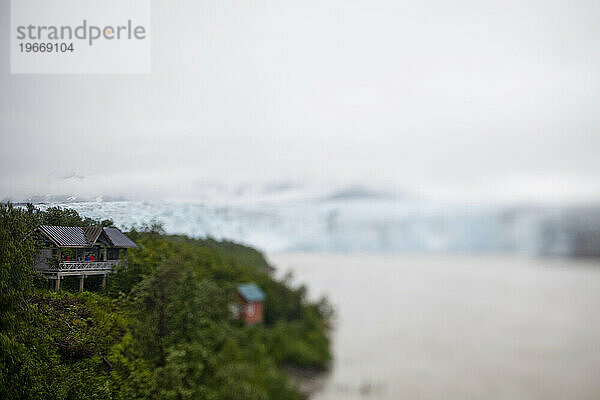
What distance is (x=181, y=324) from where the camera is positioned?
245 centimetres

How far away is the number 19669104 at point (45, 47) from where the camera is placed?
243 cm

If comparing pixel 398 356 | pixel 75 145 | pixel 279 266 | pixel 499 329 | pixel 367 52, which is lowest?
pixel 398 356

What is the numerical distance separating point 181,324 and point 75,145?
1.04 meters

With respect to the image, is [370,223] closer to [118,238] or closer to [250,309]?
[118,238]

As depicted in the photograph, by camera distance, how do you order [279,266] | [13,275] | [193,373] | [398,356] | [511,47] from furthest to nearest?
[279,266] < [398,356] < [193,373] < [511,47] < [13,275]

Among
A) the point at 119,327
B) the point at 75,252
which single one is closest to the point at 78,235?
the point at 75,252

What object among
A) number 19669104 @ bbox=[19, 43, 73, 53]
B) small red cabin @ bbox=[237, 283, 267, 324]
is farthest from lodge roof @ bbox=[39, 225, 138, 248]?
small red cabin @ bbox=[237, 283, 267, 324]

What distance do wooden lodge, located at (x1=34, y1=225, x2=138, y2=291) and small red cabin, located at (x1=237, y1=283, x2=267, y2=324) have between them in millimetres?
1239

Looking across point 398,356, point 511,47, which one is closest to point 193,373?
point 398,356

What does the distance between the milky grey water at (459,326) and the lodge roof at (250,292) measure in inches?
16.3

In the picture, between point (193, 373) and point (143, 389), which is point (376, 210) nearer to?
Answer: point (193, 373)

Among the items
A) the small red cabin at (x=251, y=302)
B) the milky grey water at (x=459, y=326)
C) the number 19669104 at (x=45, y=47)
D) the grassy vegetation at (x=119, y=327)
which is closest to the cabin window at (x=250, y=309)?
the small red cabin at (x=251, y=302)

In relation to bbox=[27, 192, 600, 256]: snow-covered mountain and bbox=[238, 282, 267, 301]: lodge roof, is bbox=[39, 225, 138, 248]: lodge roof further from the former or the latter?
bbox=[238, 282, 267, 301]: lodge roof

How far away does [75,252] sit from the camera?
2160 millimetres
